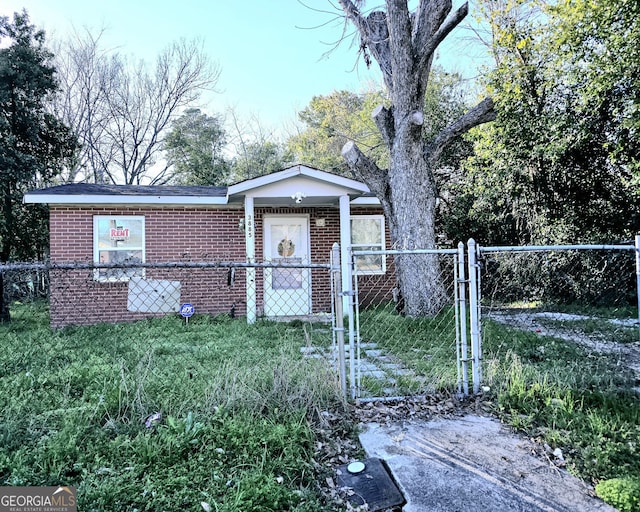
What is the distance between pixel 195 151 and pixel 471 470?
2117cm

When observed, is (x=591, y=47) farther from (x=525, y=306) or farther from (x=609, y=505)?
(x=609, y=505)

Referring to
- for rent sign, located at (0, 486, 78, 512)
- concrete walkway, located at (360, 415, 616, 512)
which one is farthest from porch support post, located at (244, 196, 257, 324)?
for rent sign, located at (0, 486, 78, 512)

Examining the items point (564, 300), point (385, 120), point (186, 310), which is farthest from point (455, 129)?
point (186, 310)

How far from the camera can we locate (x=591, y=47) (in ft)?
24.1

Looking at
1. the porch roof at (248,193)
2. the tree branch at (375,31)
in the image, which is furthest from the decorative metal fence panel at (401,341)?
the tree branch at (375,31)

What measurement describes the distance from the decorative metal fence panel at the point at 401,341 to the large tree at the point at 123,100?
1617 cm

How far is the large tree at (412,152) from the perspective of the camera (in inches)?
297

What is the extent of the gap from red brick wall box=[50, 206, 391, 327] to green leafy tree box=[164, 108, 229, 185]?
1234 centimetres

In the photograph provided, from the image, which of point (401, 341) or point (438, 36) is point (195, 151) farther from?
point (401, 341)

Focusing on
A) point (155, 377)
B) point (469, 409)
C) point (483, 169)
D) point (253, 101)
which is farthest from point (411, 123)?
point (253, 101)

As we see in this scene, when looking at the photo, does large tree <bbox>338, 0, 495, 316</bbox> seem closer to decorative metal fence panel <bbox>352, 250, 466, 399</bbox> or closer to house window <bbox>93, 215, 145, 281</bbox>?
decorative metal fence panel <bbox>352, 250, 466, 399</bbox>

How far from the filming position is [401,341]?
20.3 feet

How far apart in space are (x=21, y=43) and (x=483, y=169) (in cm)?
1250

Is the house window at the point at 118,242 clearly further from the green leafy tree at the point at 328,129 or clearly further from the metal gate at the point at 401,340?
the green leafy tree at the point at 328,129
